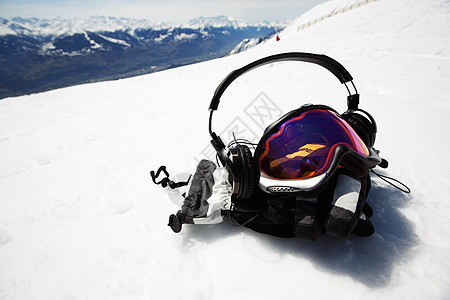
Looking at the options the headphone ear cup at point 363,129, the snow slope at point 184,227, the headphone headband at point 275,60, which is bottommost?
the snow slope at point 184,227

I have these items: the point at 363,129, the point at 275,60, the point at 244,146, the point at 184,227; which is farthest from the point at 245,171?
the point at 363,129

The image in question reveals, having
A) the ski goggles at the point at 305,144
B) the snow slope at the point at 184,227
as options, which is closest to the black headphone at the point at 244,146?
the ski goggles at the point at 305,144

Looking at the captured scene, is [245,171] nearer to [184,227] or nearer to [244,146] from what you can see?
[244,146]

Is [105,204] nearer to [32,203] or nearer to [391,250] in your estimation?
[32,203]

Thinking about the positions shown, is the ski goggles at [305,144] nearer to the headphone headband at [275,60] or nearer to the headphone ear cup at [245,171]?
the headphone ear cup at [245,171]

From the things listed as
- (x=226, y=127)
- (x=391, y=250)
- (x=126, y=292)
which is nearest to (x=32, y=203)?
(x=126, y=292)

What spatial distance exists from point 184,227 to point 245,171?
92 centimetres

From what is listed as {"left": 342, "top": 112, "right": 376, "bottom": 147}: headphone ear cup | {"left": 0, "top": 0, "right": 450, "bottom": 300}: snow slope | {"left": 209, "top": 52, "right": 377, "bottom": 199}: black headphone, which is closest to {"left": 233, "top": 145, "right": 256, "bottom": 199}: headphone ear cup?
{"left": 209, "top": 52, "right": 377, "bottom": 199}: black headphone

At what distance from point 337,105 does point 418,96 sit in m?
1.63

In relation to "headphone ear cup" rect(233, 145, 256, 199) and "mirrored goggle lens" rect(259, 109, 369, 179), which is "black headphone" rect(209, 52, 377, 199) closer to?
"headphone ear cup" rect(233, 145, 256, 199)

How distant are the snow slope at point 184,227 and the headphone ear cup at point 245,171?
0.51 meters

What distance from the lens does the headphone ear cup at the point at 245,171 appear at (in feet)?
5.60

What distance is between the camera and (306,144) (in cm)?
196

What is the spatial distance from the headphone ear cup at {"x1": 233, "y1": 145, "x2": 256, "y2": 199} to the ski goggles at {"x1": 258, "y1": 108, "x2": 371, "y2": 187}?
9.0 inches
